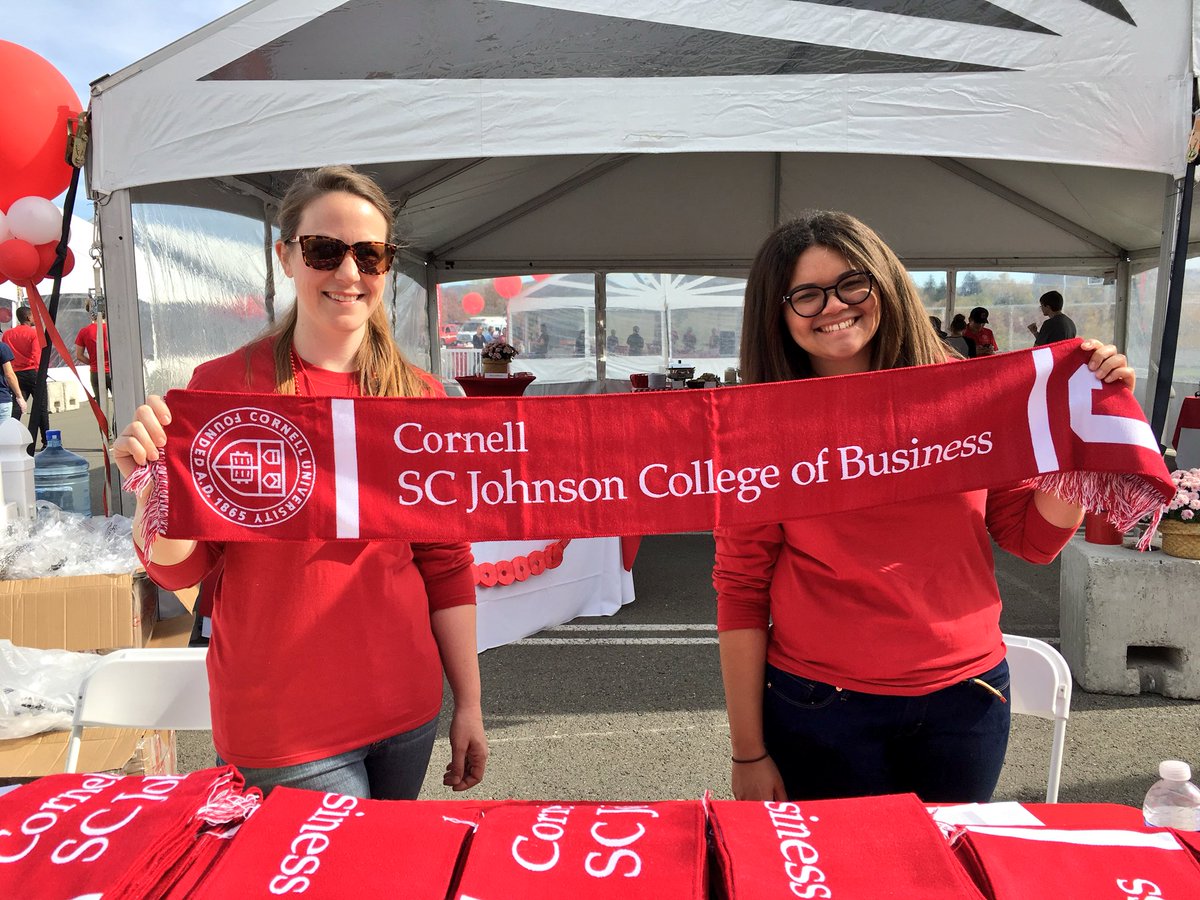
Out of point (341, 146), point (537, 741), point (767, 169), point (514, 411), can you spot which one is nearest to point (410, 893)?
point (514, 411)

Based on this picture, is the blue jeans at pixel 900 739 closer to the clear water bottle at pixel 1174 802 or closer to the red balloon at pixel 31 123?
the clear water bottle at pixel 1174 802

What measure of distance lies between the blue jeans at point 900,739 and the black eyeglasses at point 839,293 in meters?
0.67

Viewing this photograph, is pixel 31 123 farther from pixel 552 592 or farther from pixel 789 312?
pixel 789 312

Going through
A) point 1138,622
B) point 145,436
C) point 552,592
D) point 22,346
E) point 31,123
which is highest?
point 31,123

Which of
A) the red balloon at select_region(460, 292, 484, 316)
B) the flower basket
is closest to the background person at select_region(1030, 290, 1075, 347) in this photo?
the flower basket

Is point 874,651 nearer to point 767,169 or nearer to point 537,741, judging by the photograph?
point 537,741

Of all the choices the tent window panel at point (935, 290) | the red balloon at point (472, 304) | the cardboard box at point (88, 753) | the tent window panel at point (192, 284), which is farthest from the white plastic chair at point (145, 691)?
the tent window panel at point (935, 290)

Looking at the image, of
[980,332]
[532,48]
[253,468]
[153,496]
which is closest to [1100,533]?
[532,48]

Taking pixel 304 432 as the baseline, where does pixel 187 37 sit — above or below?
above

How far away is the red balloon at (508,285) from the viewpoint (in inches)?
457

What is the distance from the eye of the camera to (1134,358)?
12.2m

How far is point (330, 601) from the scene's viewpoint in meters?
1.38

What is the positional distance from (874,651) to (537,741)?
2333mm

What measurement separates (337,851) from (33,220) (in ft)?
15.8
